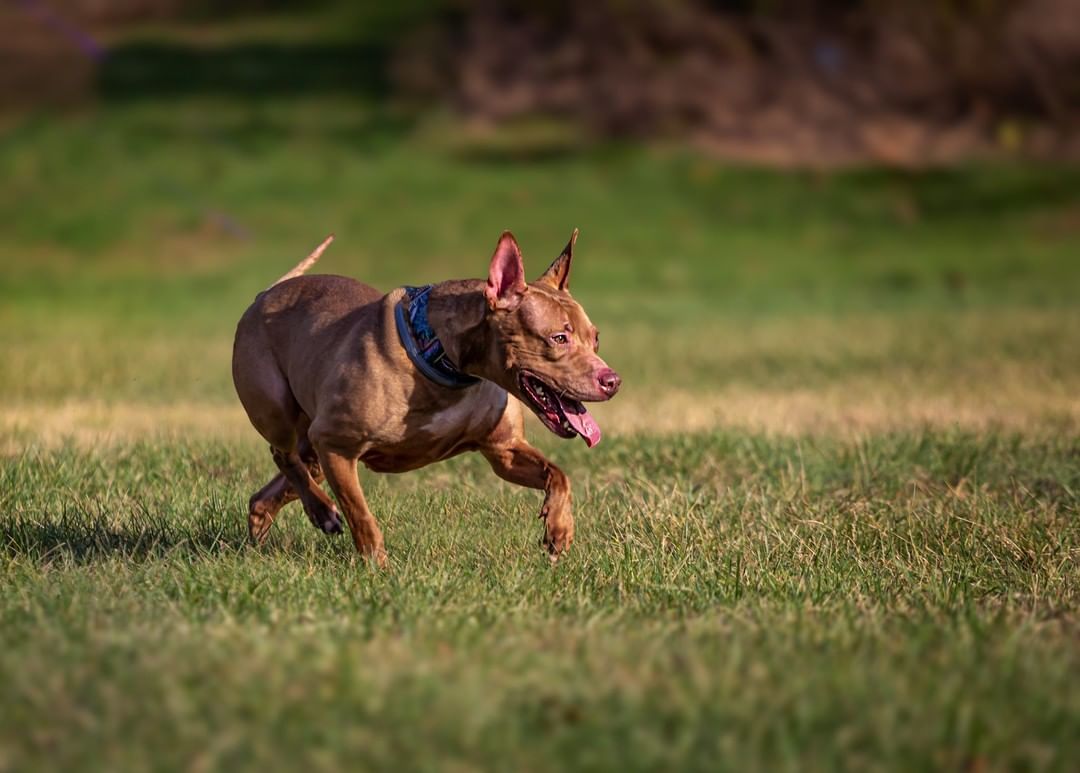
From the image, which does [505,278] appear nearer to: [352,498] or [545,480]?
[545,480]

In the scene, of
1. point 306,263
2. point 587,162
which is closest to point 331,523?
point 306,263

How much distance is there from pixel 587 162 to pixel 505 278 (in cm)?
2587

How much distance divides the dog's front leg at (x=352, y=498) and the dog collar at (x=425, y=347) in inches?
20.0

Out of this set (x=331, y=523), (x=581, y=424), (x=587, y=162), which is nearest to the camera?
(x=581, y=424)

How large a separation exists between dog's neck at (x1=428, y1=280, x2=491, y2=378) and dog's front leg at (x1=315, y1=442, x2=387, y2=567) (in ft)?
2.10

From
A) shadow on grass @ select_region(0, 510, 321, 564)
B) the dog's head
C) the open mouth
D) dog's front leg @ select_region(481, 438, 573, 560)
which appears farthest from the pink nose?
shadow on grass @ select_region(0, 510, 321, 564)

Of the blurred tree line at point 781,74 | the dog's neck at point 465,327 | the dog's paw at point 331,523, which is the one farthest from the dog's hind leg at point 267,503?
the blurred tree line at point 781,74

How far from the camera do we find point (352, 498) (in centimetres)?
676

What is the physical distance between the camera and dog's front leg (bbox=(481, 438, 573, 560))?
668 cm

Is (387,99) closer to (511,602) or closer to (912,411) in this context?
(912,411)

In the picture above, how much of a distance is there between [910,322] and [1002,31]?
44.1ft

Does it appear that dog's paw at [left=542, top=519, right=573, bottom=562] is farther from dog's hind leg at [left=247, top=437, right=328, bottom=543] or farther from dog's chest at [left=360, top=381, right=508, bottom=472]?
dog's hind leg at [left=247, top=437, right=328, bottom=543]

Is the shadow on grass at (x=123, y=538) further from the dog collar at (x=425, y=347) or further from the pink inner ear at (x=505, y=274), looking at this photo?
the pink inner ear at (x=505, y=274)

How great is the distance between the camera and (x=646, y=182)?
3120cm
